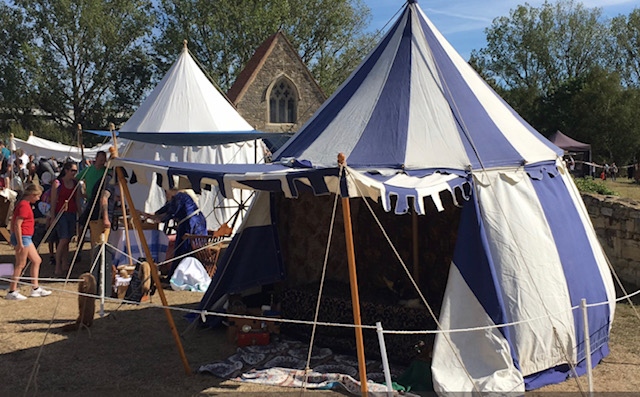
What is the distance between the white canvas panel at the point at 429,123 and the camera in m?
4.94

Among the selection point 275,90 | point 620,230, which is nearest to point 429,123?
point 620,230

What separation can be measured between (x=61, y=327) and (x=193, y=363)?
1.75m

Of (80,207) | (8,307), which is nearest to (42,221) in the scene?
(80,207)

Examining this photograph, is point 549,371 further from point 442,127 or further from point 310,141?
point 310,141

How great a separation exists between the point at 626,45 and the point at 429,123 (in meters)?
39.2

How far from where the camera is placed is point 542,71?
39812 millimetres

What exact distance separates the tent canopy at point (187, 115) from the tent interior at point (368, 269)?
3.74 metres

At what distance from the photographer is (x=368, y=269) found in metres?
6.44

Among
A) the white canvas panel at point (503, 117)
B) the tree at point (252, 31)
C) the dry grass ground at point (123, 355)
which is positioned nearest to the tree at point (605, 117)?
the tree at point (252, 31)

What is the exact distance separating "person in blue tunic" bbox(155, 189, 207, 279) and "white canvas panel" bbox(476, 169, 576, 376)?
432 centimetres

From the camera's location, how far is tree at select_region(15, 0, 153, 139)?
32.2m

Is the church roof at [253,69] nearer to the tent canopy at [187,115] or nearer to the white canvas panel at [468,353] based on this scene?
the tent canopy at [187,115]

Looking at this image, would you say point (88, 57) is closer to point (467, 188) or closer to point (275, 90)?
point (275, 90)

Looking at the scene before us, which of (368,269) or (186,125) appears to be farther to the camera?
(186,125)
